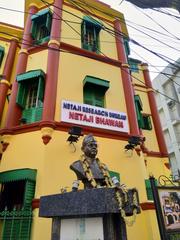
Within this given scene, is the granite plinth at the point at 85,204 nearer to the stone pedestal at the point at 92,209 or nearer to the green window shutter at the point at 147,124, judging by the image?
the stone pedestal at the point at 92,209

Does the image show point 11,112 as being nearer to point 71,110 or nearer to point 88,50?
point 71,110

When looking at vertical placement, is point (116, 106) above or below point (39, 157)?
above

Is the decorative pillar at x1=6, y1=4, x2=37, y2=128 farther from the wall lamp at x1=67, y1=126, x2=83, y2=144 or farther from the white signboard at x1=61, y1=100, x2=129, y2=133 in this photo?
the wall lamp at x1=67, y1=126, x2=83, y2=144

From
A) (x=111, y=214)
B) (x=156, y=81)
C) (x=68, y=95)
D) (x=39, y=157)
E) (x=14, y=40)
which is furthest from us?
(x=156, y=81)

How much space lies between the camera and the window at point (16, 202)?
220 inches

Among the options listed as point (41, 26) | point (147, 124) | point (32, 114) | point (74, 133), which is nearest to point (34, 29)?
point (41, 26)

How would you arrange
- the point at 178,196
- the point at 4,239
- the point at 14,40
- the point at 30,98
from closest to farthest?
1. the point at 178,196
2. the point at 4,239
3. the point at 30,98
4. the point at 14,40

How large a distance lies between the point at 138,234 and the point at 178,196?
2416 mm

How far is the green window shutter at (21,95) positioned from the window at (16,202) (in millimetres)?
2725

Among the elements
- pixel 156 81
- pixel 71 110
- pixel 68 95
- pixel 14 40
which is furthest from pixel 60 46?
pixel 156 81

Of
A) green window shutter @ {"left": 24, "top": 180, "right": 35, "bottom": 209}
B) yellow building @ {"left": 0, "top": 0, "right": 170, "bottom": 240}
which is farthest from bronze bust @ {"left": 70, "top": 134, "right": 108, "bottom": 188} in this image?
green window shutter @ {"left": 24, "top": 180, "right": 35, "bottom": 209}

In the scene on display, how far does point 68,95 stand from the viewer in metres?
8.12

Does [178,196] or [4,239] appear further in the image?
[4,239]

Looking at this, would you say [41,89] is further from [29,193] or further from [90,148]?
[90,148]
